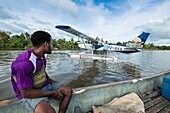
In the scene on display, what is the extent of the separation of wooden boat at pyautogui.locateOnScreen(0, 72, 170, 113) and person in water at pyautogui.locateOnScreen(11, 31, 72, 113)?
0.22m

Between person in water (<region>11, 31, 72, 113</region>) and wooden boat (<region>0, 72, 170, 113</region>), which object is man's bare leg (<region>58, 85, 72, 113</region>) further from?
wooden boat (<region>0, 72, 170, 113</region>)

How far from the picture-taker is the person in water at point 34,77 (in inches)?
53.9

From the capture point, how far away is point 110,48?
16688 mm

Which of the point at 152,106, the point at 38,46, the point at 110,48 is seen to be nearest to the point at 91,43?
the point at 110,48

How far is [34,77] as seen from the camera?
1.56m

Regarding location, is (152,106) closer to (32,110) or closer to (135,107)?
(135,107)

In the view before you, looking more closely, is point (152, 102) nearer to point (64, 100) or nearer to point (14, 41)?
point (64, 100)

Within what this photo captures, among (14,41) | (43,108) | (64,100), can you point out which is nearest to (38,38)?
(43,108)

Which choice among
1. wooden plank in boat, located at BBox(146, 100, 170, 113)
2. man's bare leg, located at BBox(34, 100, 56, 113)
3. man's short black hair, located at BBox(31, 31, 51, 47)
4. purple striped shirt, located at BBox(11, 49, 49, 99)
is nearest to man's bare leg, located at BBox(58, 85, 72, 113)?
man's bare leg, located at BBox(34, 100, 56, 113)

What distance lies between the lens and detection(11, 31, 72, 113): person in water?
4.49ft

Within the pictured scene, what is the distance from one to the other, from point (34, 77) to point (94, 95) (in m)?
1.40

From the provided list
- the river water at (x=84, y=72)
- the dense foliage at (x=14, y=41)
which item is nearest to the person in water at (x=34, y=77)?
the river water at (x=84, y=72)

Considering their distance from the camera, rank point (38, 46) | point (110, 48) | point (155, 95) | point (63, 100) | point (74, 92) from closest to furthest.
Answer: point (38, 46), point (63, 100), point (74, 92), point (155, 95), point (110, 48)

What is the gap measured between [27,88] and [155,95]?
333 cm
